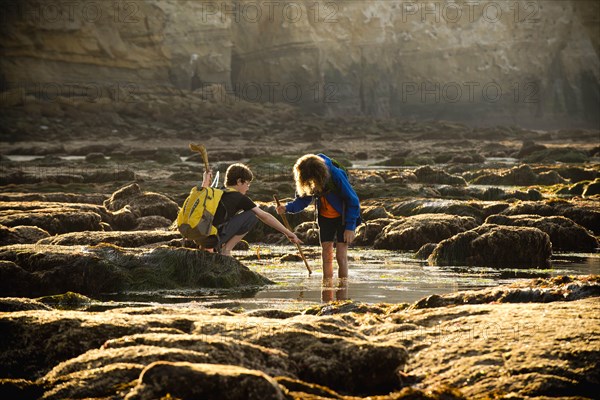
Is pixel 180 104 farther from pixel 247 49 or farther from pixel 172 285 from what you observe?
pixel 172 285

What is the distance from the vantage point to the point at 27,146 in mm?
48219

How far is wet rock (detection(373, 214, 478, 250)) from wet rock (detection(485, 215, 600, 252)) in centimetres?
94

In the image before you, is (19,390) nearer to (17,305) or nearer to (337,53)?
(17,305)

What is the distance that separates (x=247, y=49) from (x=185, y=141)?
31.2 meters

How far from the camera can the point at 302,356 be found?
5094 millimetres

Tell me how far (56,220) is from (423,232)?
5.95 meters

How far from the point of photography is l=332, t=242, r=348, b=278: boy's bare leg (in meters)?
10.4

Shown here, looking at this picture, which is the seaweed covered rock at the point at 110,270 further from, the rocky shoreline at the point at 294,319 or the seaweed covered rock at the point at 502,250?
the seaweed covered rock at the point at 502,250

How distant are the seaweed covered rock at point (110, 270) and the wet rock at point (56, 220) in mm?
4927

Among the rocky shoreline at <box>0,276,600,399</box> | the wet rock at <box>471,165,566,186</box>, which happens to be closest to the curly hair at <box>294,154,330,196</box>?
the rocky shoreline at <box>0,276,600,399</box>

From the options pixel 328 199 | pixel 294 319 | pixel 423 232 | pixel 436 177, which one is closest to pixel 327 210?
pixel 328 199

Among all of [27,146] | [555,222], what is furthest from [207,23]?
[555,222]

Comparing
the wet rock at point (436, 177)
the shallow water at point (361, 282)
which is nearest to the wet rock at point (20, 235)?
the shallow water at point (361, 282)

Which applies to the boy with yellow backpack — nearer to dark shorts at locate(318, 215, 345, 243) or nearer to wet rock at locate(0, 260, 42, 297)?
dark shorts at locate(318, 215, 345, 243)
